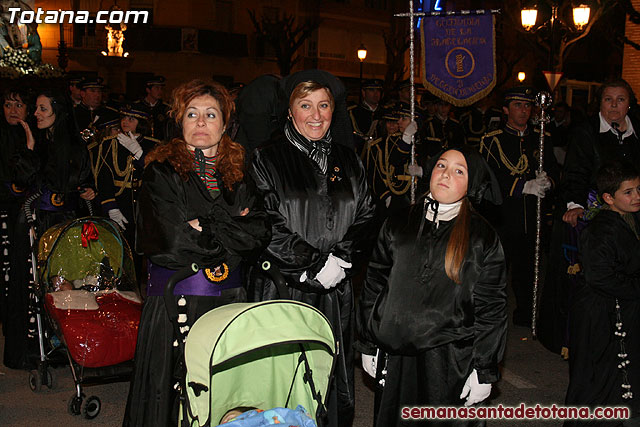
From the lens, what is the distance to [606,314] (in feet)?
15.5

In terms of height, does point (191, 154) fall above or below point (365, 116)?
below

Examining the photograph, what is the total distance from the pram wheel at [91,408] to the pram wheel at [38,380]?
677 mm

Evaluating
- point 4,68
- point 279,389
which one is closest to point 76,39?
point 4,68

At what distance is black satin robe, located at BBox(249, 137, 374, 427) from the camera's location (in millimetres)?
4152

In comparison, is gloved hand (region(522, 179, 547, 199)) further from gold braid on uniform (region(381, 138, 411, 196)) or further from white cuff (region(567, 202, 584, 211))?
gold braid on uniform (region(381, 138, 411, 196))

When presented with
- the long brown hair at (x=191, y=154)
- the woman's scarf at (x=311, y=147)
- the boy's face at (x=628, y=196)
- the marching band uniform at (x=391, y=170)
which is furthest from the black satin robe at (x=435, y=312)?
the marching band uniform at (x=391, y=170)

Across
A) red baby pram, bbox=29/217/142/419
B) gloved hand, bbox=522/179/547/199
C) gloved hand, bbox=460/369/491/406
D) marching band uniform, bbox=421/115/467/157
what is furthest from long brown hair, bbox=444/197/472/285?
gloved hand, bbox=522/179/547/199

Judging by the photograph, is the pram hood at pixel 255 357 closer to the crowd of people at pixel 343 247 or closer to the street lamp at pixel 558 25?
the crowd of people at pixel 343 247

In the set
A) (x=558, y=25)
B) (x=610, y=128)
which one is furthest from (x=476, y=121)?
(x=610, y=128)

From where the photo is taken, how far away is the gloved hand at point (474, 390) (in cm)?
363

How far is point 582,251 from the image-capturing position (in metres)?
4.78

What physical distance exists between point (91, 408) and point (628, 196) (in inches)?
162

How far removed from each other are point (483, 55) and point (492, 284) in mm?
3516

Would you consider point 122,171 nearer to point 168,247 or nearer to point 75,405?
point 75,405
